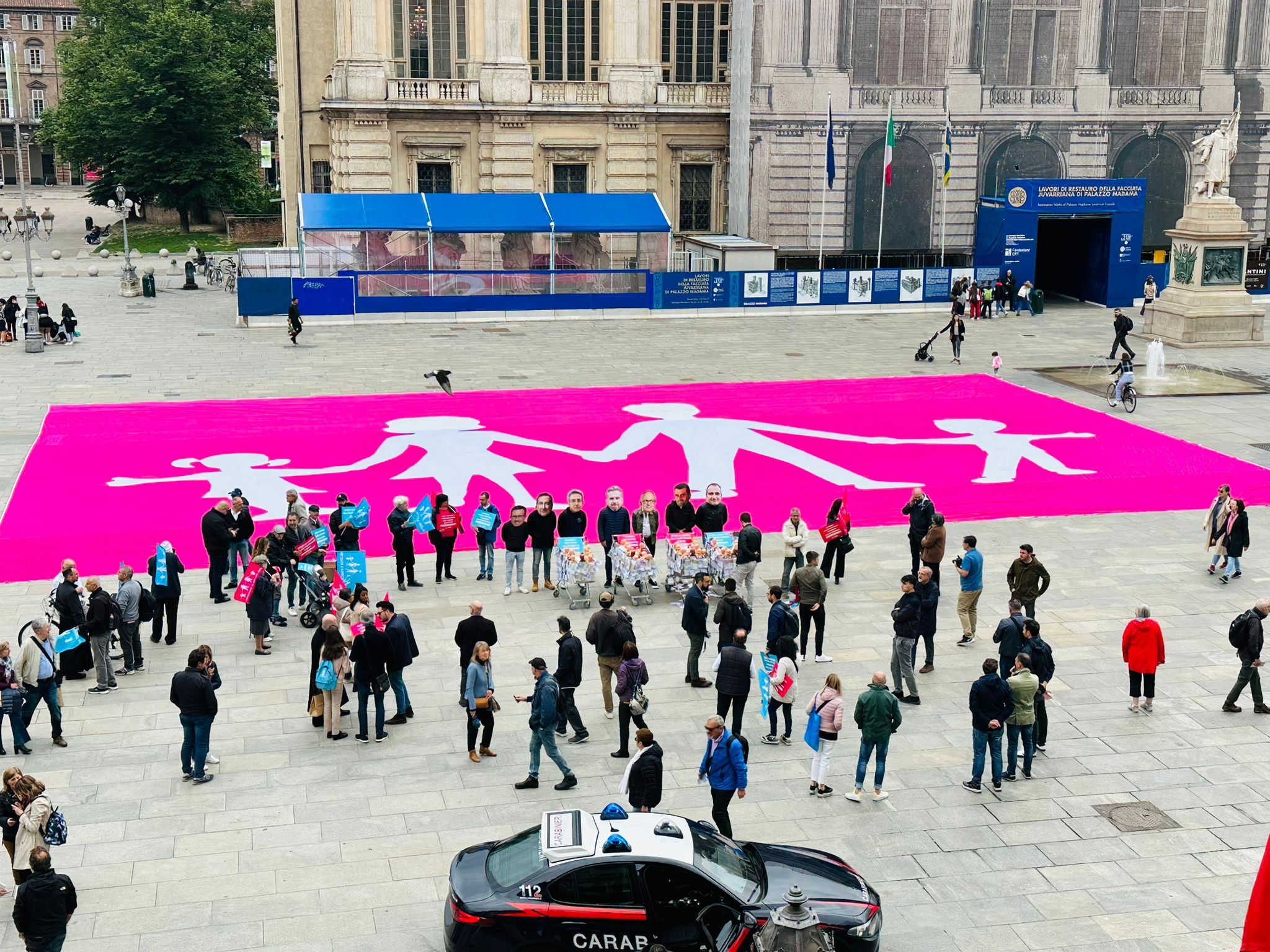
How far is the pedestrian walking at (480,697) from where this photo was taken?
1480 centimetres

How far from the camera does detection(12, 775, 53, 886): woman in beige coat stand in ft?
38.1

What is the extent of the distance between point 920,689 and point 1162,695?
271cm

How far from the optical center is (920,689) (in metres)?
17.1

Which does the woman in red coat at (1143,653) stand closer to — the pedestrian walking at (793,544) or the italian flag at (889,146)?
the pedestrian walking at (793,544)

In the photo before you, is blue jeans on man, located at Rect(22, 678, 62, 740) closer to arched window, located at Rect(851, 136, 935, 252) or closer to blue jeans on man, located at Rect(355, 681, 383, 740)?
blue jeans on man, located at Rect(355, 681, 383, 740)

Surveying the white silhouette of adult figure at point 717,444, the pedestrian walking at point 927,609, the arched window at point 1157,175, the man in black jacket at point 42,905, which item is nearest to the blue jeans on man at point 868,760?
the pedestrian walking at point 927,609

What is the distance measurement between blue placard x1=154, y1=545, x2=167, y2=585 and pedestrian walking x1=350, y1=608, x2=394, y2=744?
3706 millimetres

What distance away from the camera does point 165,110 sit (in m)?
73.3

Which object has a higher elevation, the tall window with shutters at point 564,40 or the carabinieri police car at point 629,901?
the tall window with shutters at point 564,40

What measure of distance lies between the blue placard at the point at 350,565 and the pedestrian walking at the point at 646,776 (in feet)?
25.1

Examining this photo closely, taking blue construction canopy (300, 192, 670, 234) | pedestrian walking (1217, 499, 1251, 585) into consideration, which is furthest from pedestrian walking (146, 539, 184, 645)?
blue construction canopy (300, 192, 670, 234)

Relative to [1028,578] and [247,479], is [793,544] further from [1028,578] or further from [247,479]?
[247,479]

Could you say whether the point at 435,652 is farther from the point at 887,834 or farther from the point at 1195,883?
the point at 1195,883

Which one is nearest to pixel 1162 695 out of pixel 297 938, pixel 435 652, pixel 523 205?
pixel 435 652
